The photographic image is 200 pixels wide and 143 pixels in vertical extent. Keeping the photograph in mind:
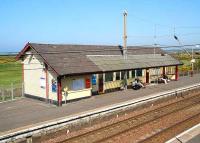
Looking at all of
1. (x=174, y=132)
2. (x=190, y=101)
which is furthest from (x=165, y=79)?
(x=174, y=132)

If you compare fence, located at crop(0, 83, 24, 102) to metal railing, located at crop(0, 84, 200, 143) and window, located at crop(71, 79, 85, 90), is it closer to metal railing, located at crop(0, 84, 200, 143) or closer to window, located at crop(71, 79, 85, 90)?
window, located at crop(71, 79, 85, 90)

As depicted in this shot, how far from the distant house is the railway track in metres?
6.74

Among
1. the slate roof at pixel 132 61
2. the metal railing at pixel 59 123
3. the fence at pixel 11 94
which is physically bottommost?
the metal railing at pixel 59 123

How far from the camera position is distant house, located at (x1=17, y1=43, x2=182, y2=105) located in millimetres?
26484

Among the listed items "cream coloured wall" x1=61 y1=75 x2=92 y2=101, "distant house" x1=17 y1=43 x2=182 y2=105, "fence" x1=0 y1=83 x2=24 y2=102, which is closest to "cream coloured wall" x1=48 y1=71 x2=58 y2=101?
"distant house" x1=17 y1=43 x2=182 y2=105

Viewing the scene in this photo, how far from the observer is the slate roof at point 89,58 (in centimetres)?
2677

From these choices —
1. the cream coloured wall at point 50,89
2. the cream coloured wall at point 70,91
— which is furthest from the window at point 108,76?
the cream coloured wall at point 50,89

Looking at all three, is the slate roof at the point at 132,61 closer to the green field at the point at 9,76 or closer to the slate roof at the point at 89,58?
the slate roof at the point at 89,58

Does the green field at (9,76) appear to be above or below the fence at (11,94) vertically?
above

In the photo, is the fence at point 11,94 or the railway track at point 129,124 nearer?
the railway track at point 129,124

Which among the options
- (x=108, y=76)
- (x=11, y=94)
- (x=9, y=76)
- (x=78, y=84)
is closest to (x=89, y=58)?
(x=108, y=76)

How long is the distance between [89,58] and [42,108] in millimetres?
8589

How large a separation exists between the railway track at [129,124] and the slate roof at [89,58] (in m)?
6.55

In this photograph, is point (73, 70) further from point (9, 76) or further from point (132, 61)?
point (9, 76)
